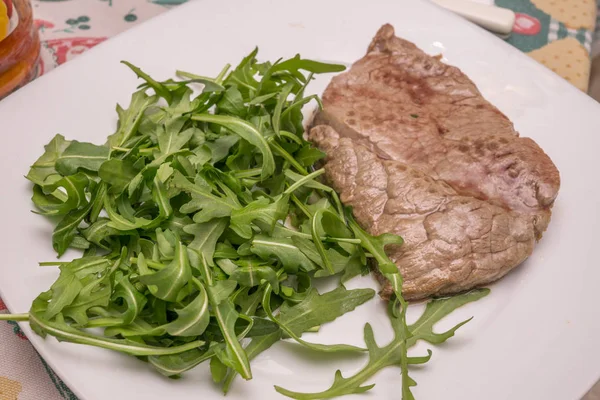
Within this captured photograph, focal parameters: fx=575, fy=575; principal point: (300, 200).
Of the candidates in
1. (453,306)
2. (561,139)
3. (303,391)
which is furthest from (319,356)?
(561,139)

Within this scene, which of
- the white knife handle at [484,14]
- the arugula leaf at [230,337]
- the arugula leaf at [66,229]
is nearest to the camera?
the arugula leaf at [230,337]

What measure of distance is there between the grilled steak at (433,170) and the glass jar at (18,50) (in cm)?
114

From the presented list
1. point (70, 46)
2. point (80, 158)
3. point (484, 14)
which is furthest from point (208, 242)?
point (484, 14)

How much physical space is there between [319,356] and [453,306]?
403 mm

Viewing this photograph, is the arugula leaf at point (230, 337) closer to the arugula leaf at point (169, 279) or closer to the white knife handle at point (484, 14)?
the arugula leaf at point (169, 279)

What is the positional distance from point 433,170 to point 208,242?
718 millimetres

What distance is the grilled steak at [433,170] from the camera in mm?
1611

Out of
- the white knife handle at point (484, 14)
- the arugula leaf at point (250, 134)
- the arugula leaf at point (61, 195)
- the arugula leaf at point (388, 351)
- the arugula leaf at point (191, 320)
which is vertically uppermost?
the white knife handle at point (484, 14)

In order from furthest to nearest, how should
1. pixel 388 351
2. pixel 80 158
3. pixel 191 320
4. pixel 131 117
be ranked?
pixel 131 117 < pixel 80 158 < pixel 388 351 < pixel 191 320

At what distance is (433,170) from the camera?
1.75 metres

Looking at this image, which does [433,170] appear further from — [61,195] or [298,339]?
[61,195]

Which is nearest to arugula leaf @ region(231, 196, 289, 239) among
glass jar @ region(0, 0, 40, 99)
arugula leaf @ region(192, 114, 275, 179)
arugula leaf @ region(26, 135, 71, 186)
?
arugula leaf @ region(192, 114, 275, 179)

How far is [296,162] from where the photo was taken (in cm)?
178

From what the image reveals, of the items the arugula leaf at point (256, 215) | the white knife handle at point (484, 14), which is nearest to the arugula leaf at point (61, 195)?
the arugula leaf at point (256, 215)
